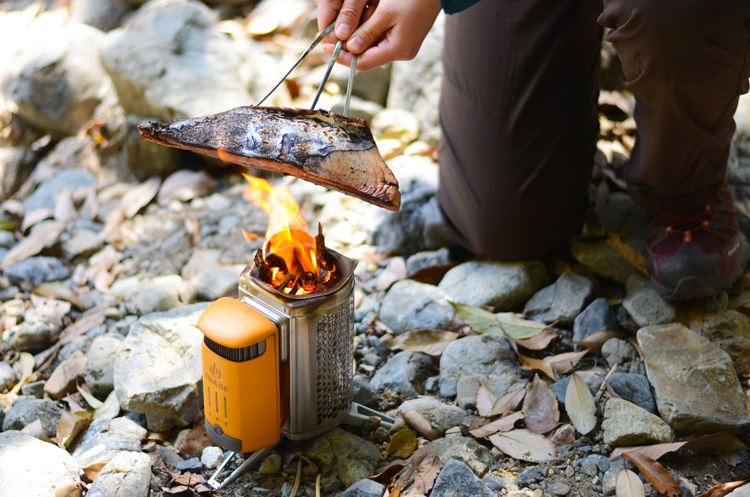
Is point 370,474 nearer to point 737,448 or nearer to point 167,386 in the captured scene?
point 167,386

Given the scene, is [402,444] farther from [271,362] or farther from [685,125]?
[685,125]

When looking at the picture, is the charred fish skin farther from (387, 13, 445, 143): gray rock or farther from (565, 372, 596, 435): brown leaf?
(387, 13, 445, 143): gray rock

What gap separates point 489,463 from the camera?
1.60 metres

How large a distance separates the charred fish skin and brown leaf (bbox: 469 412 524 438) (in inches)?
26.0

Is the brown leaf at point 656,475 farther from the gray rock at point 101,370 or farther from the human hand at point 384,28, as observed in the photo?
the gray rock at point 101,370

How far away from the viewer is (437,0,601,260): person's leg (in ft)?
6.89

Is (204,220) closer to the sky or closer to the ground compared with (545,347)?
closer to the ground

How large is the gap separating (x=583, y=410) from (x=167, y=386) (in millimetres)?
1105

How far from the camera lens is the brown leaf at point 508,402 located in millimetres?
1742

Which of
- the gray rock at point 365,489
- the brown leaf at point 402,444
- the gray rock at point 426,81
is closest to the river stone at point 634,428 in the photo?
the brown leaf at point 402,444

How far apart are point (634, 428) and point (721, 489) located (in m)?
0.22

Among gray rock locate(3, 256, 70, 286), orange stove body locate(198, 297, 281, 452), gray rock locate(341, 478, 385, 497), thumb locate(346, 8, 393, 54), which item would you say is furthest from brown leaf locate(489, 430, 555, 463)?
gray rock locate(3, 256, 70, 286)

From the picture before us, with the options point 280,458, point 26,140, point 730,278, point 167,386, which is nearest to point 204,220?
point 167,386

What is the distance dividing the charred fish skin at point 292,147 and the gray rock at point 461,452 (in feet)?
2.04
